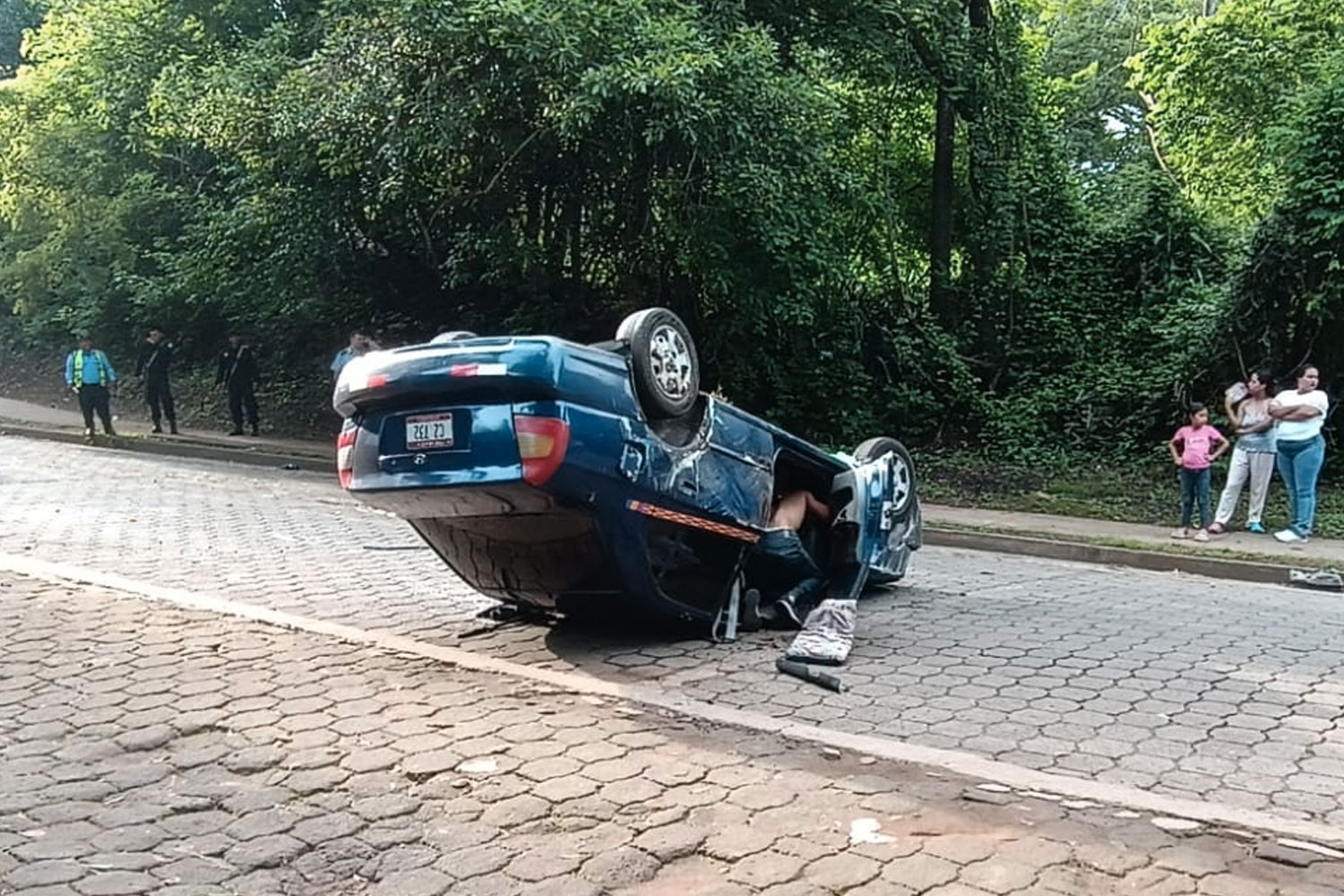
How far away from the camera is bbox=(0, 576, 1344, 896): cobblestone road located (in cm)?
354

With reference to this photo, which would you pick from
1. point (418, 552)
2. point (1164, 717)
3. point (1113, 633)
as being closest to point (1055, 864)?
point (1164, 717)

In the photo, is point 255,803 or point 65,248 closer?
point 255,803

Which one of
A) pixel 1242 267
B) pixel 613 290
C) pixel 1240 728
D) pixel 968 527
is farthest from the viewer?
pixel 613 290

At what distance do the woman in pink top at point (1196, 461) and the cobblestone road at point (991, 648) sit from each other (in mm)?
2240

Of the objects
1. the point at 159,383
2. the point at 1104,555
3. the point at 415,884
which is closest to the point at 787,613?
the point at 415,884

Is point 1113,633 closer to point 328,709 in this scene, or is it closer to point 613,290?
point 328,709

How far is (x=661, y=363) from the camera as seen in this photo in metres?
5.95

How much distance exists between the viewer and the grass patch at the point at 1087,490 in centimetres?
1295

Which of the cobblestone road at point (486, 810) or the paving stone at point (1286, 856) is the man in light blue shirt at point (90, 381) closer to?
the cobblestone road at point (486, 810)

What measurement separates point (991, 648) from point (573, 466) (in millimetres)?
2729

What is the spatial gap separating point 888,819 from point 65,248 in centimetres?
2266

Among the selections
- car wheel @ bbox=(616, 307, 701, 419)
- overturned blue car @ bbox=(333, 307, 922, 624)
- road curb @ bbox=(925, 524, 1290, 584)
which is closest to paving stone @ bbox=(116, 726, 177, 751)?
overturned blue car @ bbox=(333, 307, 922, 624)

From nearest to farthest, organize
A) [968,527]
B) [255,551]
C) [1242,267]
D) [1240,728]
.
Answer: [1240,728], [255,551], [968,527], [1242,267]

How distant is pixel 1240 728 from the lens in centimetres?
507
